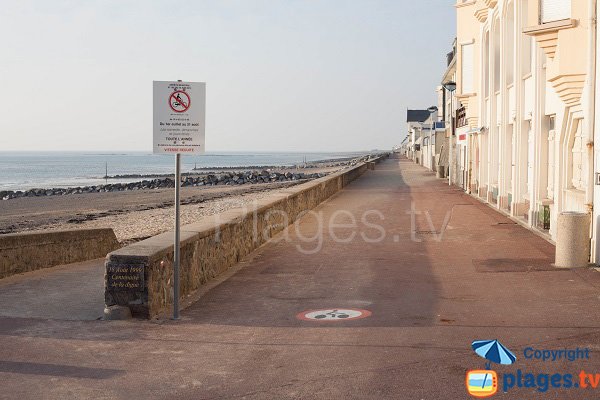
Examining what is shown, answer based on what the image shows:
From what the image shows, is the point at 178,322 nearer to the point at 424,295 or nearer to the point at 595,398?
the point at 424,295

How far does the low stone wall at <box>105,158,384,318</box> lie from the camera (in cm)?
862

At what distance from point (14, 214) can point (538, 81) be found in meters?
29.9

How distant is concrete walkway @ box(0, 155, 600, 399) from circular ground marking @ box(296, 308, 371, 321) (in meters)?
0.14

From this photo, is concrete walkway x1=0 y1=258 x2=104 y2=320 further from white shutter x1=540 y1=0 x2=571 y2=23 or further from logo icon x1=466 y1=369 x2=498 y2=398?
white shutter x1=540 y1=0 x2=571 y2=23

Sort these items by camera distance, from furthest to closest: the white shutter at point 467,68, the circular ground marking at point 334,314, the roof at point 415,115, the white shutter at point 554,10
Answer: the roof at point 415,115 → the white shutter at point 467,68 → the white shutter at point 554,10 → the circular ground marking at point 334,314

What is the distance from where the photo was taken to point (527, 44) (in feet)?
63.0

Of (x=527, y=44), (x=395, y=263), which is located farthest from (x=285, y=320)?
(x=527, y=44)

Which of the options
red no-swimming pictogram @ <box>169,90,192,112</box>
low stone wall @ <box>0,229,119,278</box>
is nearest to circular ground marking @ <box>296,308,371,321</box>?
red no-swimming pictogram @ <box>169,90,192,112</box>

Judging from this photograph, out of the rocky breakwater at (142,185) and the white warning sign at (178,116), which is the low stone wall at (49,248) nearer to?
the white warning sign at (178,116)

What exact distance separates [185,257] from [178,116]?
2410 millimetres

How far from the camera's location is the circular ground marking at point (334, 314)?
874 cm

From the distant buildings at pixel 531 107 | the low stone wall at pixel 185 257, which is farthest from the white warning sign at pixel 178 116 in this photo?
the distant buildings at pixel 531 107

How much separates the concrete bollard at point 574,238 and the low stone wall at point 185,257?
5.62 meters

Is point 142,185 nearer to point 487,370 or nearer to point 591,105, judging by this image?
point 591,105
